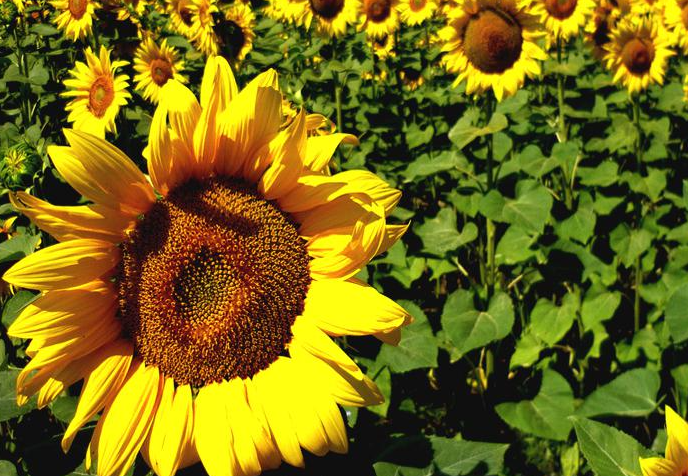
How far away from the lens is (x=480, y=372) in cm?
267

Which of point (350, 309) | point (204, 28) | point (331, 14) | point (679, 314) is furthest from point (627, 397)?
point (204, 28)

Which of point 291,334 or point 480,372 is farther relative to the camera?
point 480,372

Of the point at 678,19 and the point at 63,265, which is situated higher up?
the point at 678,19

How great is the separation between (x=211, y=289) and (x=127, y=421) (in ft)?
0.83

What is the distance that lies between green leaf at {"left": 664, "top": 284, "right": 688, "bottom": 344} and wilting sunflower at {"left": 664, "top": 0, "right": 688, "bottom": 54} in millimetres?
2578

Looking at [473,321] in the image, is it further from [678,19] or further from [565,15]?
[678,19]

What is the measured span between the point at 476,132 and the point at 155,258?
5.03 ft

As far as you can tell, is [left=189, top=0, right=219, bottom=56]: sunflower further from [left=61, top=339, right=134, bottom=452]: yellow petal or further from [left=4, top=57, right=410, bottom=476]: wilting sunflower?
[left=61, top=339, right=134, bottom=452]: yellow petal

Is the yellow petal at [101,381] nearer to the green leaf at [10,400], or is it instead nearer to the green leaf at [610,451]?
the green leaf at [10,400]

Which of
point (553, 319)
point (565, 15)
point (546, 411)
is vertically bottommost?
point (546, 411)

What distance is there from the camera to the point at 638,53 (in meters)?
3.46

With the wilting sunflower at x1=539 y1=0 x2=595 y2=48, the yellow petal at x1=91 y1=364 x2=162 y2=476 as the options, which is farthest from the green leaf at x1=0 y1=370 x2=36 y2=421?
the wilting sunflower at x1=539 y1=0 x2=595 y2=48

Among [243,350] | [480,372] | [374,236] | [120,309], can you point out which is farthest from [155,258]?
[480,372]

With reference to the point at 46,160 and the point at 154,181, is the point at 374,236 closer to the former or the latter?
the point at 154,181
